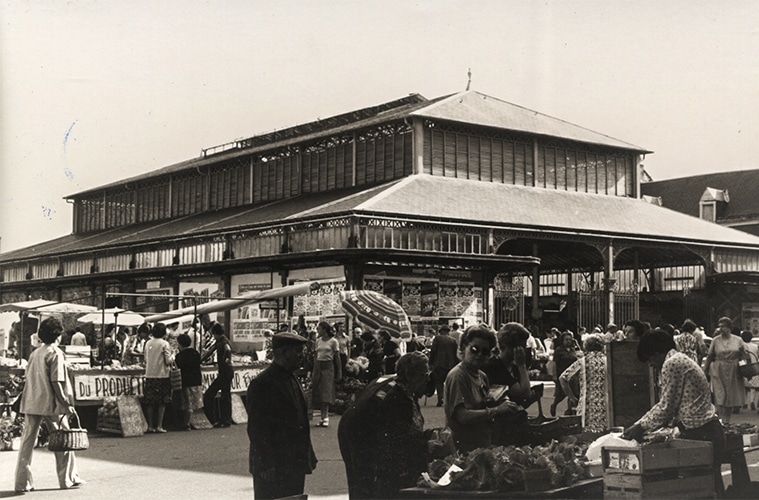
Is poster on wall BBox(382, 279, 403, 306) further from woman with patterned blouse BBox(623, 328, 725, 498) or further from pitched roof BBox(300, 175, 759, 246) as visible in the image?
woman with patterned blouse BBox(623, 328, 725, 498)

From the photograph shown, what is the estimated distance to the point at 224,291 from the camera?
116 ft

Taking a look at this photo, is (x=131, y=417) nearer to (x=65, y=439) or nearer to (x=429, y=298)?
(x=65, y=439)

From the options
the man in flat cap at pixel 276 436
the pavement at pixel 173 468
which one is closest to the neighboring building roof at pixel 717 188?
the pavement at pixel 173 468

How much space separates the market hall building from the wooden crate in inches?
848

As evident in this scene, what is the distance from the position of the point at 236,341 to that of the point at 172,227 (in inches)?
442

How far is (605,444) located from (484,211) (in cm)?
2612

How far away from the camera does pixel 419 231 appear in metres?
30.2

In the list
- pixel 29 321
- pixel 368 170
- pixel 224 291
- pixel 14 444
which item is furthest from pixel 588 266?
pixel 14 444

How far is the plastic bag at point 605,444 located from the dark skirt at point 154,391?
417 inches

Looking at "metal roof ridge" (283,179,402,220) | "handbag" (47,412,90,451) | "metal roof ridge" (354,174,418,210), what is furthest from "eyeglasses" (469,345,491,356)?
"metal roof ridge" (283,179,402,220)

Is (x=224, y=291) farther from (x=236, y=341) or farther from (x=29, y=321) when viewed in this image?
(x=29, y=321)

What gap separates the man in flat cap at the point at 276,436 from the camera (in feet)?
23.5

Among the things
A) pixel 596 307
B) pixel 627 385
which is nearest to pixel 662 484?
pixel 627 385

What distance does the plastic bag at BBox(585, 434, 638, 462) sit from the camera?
7367mm
